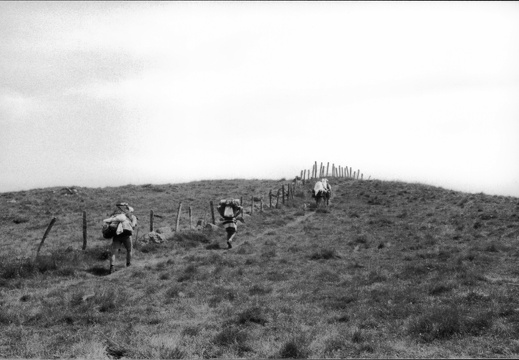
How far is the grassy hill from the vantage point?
8023 millimetres

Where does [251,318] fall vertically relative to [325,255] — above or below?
below

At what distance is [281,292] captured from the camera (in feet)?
40.9

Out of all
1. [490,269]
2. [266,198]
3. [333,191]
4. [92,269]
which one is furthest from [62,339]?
[333,191]

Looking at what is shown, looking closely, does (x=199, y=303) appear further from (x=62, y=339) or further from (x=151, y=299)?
(x=62, y=339)

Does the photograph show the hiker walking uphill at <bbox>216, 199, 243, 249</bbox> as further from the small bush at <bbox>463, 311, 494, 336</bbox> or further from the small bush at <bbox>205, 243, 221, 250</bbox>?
the small bush at <bbox>463, 311, 494, 336</bbox>

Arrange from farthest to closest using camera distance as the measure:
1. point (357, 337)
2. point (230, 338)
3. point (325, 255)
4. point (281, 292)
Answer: point (325, 255), point (281, 292), point (230, 338), point (357, 337)

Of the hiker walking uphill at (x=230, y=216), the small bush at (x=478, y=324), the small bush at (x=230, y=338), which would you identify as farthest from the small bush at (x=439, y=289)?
the hiker walking uphill at (x=230, y=216)

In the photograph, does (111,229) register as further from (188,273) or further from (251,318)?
(251,318)

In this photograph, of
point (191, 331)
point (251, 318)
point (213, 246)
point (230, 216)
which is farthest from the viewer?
point (230, 216)

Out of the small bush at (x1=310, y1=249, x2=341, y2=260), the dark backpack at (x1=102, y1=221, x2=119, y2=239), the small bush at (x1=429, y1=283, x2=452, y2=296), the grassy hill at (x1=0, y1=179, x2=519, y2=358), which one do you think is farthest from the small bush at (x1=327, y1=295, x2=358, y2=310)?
the dark backpack at (x1=102, y1=221, x2=119, y2=239)

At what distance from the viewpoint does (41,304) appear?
11.2m

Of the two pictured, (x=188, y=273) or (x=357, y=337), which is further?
(x=188, y=273)

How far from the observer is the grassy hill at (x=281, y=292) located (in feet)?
26.3

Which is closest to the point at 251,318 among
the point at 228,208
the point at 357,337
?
the point at 357,337
